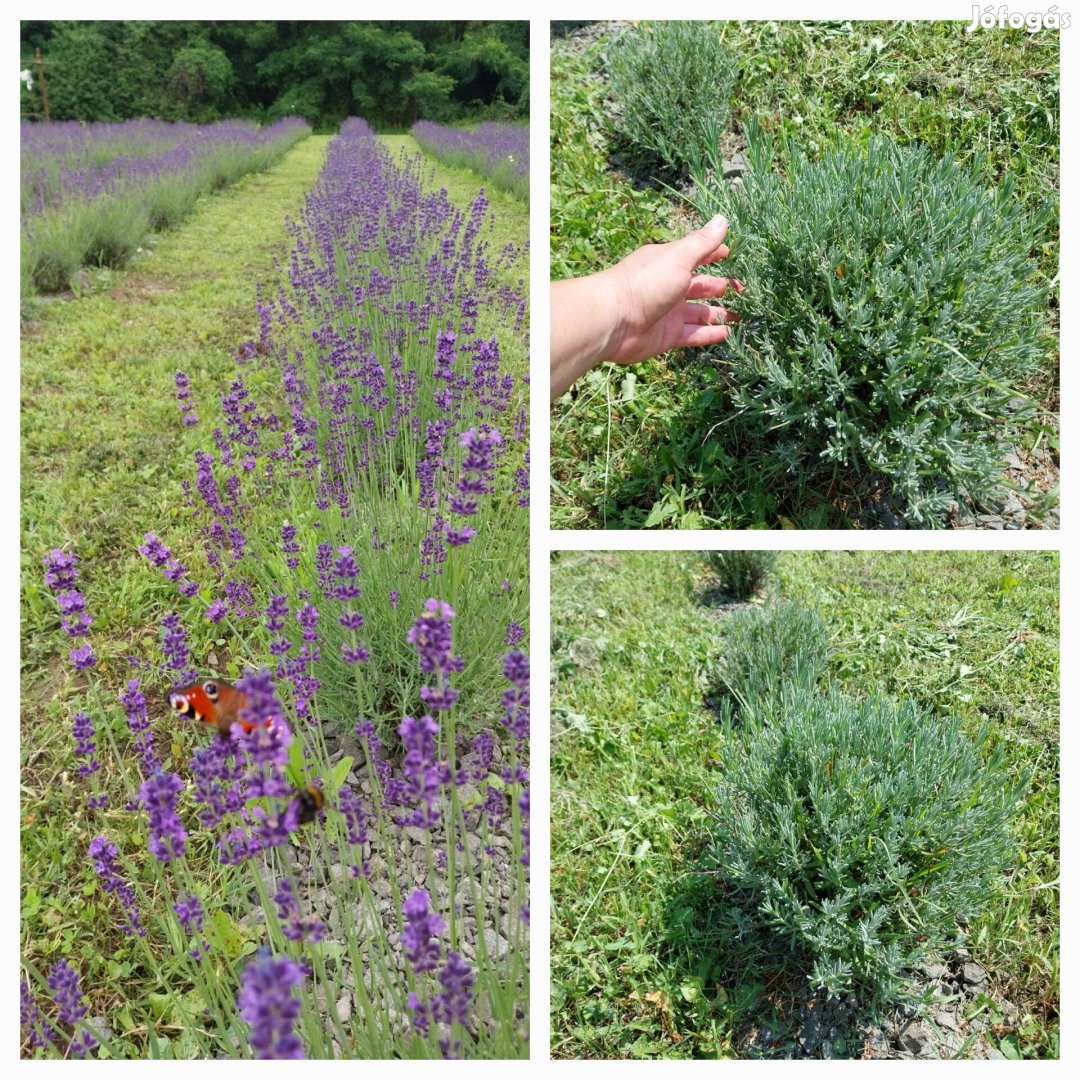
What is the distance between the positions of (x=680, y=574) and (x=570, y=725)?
1.00 meters

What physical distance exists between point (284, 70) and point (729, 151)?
580 centimetres

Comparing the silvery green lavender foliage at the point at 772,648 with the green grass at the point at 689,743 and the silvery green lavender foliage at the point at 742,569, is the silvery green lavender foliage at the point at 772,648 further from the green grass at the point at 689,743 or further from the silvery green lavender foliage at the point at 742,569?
the silvery green lavender foliage at the point at 742,569

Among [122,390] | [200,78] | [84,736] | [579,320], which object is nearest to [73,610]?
[84,736]

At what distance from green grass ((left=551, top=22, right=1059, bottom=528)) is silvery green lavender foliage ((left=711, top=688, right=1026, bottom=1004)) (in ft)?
2.22

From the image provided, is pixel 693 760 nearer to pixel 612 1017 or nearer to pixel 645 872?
pixel 645 872

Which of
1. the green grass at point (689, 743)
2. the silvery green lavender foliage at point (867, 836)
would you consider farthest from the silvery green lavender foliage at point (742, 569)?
the silvery green lavender foliage at point (867, 836)

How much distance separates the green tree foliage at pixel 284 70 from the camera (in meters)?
3.74

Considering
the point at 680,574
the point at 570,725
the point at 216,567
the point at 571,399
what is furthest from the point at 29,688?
the point at 680,574

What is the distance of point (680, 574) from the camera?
11.0 feet

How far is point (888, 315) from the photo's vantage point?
1897 mm

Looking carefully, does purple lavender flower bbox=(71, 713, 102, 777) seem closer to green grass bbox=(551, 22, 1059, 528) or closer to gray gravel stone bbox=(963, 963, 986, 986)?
green grass bbox=(551, 22, 1059, 528)

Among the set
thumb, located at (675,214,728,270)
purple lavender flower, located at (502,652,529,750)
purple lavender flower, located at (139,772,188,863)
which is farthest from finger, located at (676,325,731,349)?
purple lavender flower, located at (139,772,188,863)

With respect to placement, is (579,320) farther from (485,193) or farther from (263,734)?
(485,193)

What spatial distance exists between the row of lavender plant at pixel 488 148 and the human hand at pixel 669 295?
230 centimetres
